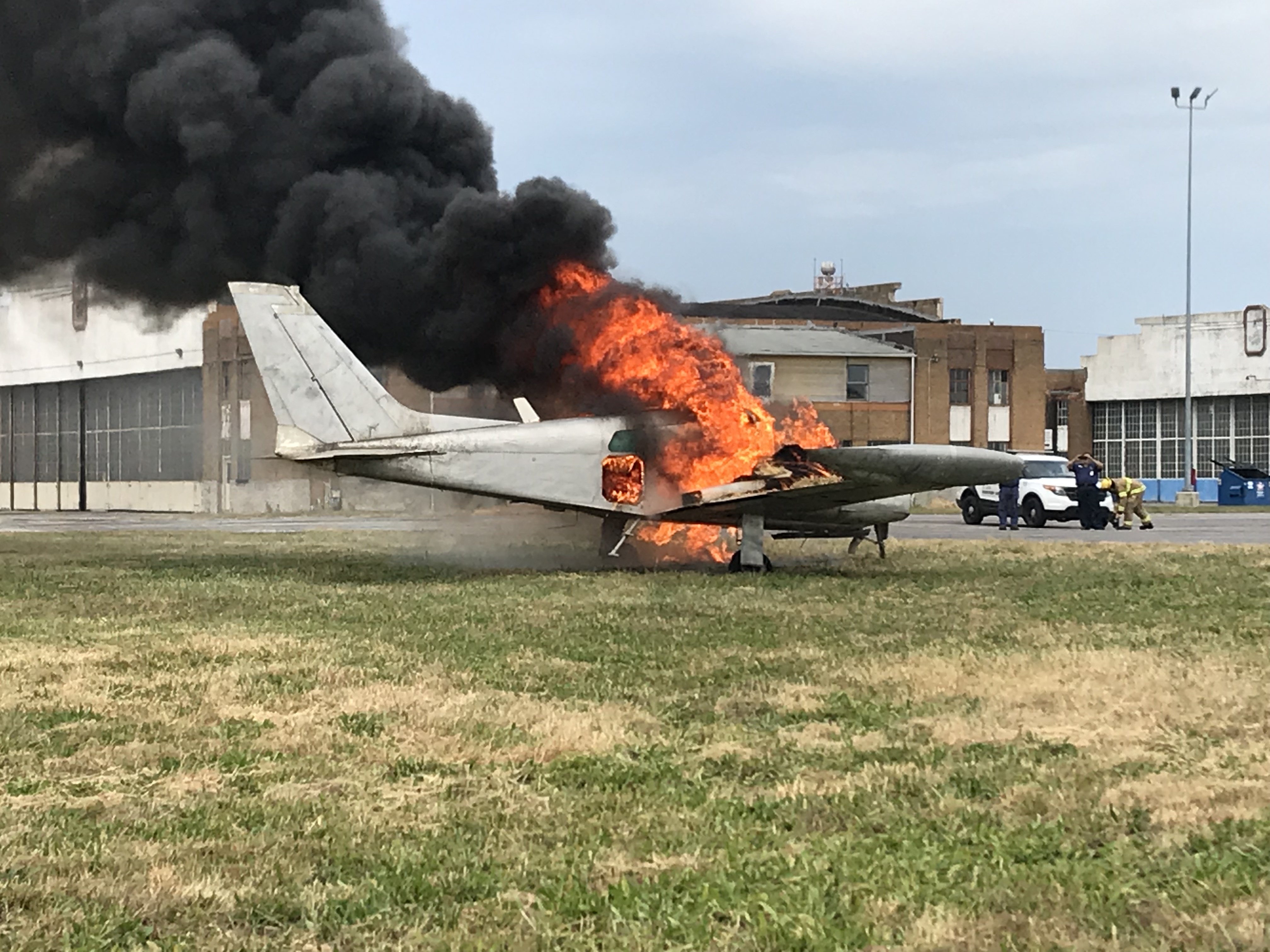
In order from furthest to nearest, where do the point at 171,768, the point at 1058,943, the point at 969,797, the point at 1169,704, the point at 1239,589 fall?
1. the point at 1239,589
2. the point at 1169,704
3. the point at 171,768
4. the point at 969,797
5. the point at 1058,943

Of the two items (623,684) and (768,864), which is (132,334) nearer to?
(623,684)

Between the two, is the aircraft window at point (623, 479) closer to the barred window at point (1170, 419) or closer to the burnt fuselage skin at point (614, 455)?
the burnt fuselage skin at point (614, 455)

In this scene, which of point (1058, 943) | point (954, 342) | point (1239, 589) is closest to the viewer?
point (1058, 943)

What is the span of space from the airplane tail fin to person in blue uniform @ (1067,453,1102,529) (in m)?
20.5

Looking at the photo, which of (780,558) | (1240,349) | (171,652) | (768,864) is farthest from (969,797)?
(1240,349)

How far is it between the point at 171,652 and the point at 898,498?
11.6 meters

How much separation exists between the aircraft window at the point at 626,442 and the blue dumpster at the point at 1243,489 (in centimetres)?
3993

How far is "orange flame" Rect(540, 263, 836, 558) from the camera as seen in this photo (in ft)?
62.8

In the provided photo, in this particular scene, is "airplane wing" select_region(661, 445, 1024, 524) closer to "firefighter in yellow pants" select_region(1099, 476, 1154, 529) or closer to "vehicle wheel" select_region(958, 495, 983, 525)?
"firefighter in yellow pants" select_region(1099, 476, 1154, 529)

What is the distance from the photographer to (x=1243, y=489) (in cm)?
5278

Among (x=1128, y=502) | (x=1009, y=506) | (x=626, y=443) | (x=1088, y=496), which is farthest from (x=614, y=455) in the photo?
(x=1128, y=502)

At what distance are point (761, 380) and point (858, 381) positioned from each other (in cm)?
3809

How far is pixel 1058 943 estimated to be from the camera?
14.8 ft

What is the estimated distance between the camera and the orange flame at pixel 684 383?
19141mm
